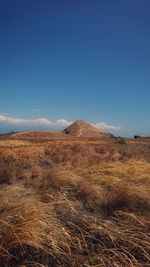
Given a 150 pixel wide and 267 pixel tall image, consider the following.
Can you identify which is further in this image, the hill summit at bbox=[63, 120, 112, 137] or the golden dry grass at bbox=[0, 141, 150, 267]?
the hill summit at bbox=[63, 120, 112, 137]

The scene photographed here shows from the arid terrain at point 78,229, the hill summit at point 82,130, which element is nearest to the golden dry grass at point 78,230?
the arid terrain at point 78,229

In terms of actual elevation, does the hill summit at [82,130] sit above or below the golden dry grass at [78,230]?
above

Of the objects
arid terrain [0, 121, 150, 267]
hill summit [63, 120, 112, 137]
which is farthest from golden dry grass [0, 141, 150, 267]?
hill summit [63, 120, 112, 137]

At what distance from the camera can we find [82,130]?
166 feet

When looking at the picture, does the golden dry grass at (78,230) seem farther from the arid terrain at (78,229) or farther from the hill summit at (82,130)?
the hill summit at (82,130)

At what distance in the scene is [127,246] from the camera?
5.32 meters

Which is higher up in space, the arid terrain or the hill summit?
the hill summit

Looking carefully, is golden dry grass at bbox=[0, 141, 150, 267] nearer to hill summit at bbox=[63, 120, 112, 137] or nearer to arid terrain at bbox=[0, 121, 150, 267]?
arid terrain at bbox=[0, 121, 150, 267]

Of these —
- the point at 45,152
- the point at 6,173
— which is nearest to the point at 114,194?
the point at 6,173

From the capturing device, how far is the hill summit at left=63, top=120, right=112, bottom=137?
4938 cm

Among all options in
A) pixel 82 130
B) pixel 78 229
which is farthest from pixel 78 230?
pixel 82 130

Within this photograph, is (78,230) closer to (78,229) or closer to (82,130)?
(78,229)

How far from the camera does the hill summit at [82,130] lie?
4938 cm

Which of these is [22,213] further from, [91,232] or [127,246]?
[127,246]
